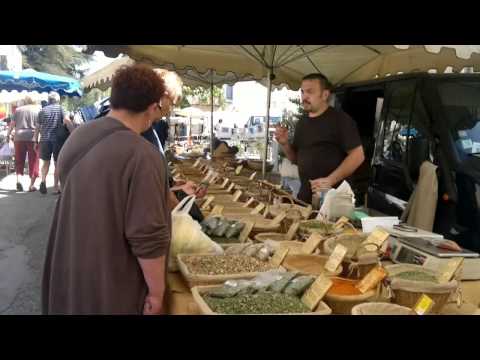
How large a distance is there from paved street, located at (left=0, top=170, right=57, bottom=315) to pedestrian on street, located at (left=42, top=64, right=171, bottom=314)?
79.5 inches

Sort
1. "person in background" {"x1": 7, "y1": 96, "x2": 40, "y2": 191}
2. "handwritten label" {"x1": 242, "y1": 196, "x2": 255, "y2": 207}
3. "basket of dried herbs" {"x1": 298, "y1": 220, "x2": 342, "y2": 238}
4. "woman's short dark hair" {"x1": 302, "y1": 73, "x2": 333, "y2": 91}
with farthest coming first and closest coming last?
"person in background" {"x1": 7, "y1": 96, "x2": 40, "y2": 191} → "woman's short dark hair" {"x1": 302, "y1": 73, "x2": 333, "y2": 91} → "handwritten label" {"x1": 242, "y1": 196, "x2": 255, "y2": 207} → "basket of dried herbs" {"x1": 298, "y1": 220, "x2": 342, "y2": 238}

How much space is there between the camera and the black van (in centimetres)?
361

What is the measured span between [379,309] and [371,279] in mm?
238

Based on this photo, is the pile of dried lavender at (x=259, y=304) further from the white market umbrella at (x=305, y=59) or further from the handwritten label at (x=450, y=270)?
the white market umbrella at (x=305, y=59)

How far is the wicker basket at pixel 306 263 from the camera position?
74.7 inches

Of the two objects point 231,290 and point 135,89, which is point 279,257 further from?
point 135,89

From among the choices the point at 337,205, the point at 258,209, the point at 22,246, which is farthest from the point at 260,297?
the point at 22,246

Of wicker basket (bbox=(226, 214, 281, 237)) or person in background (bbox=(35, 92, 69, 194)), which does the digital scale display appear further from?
person in background (bbox=(35, 92, 69, 194))

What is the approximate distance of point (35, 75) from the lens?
10.8m

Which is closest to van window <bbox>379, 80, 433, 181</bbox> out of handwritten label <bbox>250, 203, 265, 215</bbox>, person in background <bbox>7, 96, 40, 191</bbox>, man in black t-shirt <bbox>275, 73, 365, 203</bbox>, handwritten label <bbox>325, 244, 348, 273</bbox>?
man in black t-shirt <bbox>275, 73, 365, 203</bbox>
